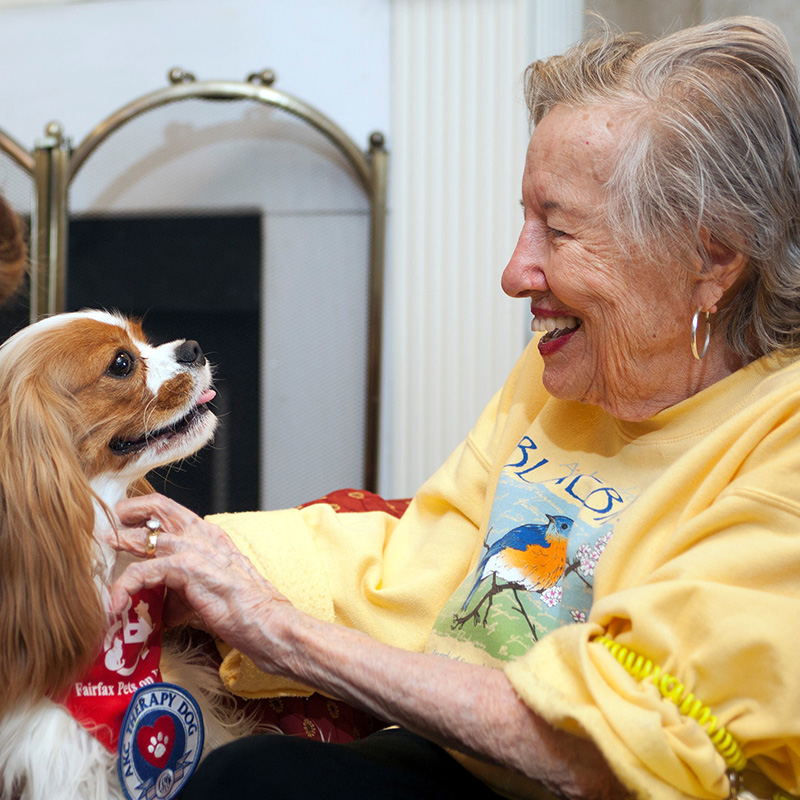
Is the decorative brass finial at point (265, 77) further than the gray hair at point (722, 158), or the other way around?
the decorative brass finial at point (265, 77)

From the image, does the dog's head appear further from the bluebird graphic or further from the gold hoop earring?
the gold hoop earring

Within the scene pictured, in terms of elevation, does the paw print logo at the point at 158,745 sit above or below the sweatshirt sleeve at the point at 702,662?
below

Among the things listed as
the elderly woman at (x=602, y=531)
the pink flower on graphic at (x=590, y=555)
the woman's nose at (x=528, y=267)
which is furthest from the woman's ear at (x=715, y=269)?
the pink flower on graphic at (x=590, y=555)

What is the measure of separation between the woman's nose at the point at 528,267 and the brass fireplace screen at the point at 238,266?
124 centimetres

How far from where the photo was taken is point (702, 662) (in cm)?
69

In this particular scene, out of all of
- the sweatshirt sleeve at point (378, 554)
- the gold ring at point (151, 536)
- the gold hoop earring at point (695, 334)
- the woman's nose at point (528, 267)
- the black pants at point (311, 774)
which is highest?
the woman's nose at point (528, 267)

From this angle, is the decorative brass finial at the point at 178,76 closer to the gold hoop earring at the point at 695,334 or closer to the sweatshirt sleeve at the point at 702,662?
the gold hoop earring at the point at 695,334

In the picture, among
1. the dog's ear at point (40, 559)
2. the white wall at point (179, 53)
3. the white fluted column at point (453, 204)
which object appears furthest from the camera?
the white wall at point (179, 53)

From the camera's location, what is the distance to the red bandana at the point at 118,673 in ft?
2.97


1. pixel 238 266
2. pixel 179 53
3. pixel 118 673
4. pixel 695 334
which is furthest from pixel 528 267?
pixel 179 53

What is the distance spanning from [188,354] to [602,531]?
1.75 feet

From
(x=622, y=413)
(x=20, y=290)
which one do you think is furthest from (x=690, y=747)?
(x=20, y=290)

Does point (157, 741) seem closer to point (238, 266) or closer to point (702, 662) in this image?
point (702, 662)

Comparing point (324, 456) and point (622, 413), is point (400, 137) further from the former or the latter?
point (622, 413)
